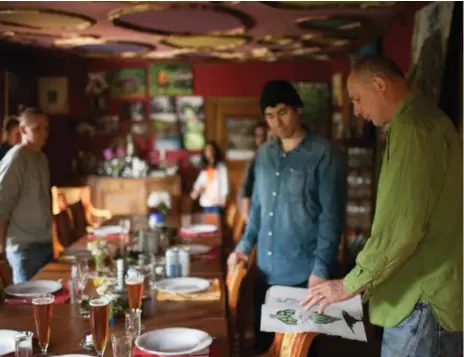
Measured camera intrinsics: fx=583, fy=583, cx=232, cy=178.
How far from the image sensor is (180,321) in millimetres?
1996

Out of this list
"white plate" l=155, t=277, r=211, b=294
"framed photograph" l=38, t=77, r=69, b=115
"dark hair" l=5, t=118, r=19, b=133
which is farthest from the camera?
"framed photograph" l=38, t=77, r=69, b=115

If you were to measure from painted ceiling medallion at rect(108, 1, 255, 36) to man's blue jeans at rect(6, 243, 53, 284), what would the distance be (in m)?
1.89

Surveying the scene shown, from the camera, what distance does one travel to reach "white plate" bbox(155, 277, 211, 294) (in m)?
2.35

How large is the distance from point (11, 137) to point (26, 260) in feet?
2.56

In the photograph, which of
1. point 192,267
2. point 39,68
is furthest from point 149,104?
point 192,267

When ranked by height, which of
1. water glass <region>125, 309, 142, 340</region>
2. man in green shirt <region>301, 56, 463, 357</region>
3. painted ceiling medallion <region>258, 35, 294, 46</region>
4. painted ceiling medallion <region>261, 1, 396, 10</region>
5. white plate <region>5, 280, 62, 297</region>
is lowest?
white plate <region>5, 280, 62, 297</region>

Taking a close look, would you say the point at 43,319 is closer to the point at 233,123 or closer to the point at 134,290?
the point at 134,290

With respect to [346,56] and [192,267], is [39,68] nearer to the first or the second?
[346,56]

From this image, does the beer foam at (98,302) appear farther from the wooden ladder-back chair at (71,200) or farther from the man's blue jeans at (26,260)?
the wooden ladder-back chair at (71,200)

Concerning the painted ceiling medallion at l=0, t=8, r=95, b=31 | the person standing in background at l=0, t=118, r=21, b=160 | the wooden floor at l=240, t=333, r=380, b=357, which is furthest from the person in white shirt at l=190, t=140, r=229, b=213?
the person standing in background at l=0, t=118, r=21, b=160

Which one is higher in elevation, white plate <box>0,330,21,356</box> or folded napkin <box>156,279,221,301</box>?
white plate <box>0,330,21,356</box>

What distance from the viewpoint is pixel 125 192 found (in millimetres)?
7082

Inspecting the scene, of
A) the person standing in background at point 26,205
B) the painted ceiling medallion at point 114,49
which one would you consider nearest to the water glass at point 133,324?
the person standing in background at point 26,205

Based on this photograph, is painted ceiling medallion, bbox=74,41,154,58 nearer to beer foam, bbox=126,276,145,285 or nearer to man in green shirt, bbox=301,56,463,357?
beer foam, bbox=126,276,145,285
